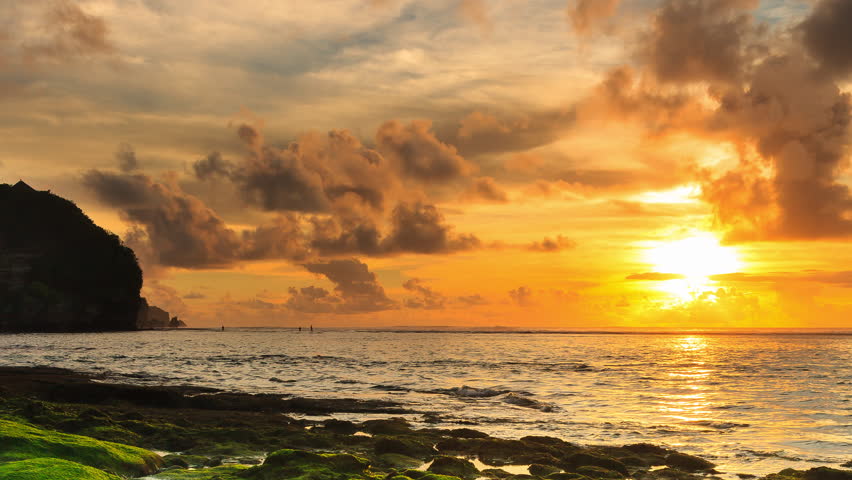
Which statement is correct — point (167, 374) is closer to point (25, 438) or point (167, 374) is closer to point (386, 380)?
point (386, 380)

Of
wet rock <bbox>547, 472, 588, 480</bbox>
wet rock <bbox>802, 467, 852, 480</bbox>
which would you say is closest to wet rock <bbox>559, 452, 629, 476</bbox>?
wet rock <bbox>547, 472, 588, 480</bbox>

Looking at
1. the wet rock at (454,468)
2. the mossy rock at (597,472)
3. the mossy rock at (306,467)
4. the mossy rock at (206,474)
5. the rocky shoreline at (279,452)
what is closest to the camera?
the mossy rock at (206,474)

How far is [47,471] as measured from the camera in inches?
409

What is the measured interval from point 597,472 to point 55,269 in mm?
195967

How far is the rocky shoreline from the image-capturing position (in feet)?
44.0

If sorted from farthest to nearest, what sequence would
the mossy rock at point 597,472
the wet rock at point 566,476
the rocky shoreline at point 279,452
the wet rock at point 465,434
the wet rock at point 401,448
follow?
the wet rock at point 465,434 → the wet rock at point 401,448 → the mossy rock at point 597,472 → the wet rock at point 566,476 → the rocky shoreline at point 279,452

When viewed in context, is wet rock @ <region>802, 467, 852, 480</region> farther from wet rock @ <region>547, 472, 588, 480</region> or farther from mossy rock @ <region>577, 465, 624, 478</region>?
wet rock @ <region>547, 472, 588, 480</region>

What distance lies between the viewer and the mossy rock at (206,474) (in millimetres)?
13214

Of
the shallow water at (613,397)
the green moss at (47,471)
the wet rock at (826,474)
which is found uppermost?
the green moss at (47,471)

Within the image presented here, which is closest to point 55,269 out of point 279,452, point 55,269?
point 55,269

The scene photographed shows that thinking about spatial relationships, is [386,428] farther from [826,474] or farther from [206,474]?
[826,474]

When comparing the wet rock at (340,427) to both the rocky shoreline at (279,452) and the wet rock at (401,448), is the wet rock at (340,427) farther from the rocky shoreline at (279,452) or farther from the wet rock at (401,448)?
the wet rock at (401,448)

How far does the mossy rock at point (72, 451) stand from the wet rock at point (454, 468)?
661cm

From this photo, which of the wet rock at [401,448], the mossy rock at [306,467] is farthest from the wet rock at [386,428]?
the mossy rock at [306,467]
